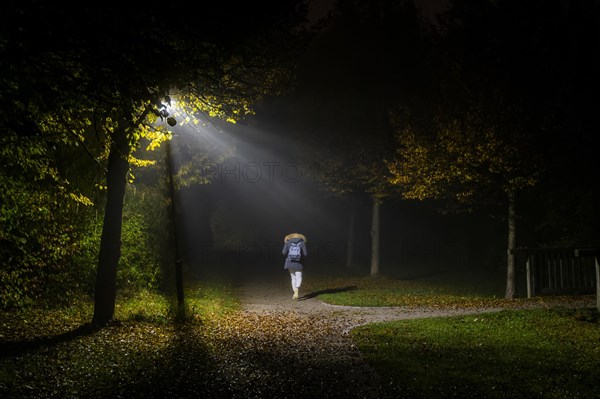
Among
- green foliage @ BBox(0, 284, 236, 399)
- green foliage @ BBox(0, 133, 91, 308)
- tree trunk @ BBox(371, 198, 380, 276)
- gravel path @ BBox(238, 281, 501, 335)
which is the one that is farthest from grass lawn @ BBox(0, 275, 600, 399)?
tree trunk @ BBox(371, 198, 380, 276)

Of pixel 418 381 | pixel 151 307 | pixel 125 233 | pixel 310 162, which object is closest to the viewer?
pixel 418 381

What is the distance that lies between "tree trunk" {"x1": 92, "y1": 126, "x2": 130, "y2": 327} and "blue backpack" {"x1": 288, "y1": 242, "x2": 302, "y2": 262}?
7.33m

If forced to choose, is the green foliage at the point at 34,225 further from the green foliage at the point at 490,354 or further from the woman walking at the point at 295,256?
the woman walking at the point at 295,256

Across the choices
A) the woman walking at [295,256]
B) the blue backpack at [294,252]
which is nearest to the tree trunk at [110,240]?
the woman walking at [295,256]

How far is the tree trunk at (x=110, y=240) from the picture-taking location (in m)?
10.4

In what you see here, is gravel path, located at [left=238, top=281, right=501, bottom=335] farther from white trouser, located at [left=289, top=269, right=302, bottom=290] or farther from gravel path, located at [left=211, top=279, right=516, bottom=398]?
white trouser, located at [left=289, top=269, right=302, bottom=290]

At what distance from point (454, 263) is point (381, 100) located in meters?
12.3

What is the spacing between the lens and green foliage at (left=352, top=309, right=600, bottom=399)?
6.32 metres

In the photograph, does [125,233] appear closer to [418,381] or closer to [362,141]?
[418,381]

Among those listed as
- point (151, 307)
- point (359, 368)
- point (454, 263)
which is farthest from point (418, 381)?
point (454, 263)

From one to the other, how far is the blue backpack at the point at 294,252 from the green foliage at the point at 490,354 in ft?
19.8

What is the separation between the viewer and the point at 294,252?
17000mm

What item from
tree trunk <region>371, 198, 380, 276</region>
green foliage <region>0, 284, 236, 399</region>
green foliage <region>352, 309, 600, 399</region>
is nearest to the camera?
green foliage <region>352, 309, 600, 399</region>

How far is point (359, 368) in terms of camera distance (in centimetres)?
748
